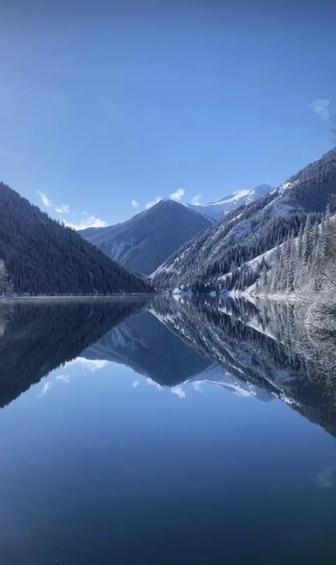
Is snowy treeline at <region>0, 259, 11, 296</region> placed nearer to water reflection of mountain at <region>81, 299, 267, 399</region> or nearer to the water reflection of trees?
water reflection of mountain at <region>81, 299, 267, 399</region>

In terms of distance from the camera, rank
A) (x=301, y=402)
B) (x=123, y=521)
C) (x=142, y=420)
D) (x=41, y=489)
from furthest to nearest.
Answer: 1. (x=301, y=402)
2. (x=142, y=420)
3. (x=41, y=489)
4. (x=123, y=521)

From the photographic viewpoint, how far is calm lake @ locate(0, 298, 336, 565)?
33.1ft

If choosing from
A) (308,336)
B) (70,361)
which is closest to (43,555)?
(70,361)

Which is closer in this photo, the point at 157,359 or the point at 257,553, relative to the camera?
the point at 257,553

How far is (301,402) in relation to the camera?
23.3 meters

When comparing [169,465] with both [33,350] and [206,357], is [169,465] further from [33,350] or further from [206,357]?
[33,350]

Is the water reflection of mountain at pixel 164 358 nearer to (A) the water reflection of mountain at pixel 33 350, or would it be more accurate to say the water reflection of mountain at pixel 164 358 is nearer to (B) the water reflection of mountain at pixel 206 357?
(B) the water reflection of mountain at pixel 206 357

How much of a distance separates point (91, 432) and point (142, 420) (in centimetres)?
268

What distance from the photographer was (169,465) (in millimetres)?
14914

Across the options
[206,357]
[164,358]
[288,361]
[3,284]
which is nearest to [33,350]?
[164,358]

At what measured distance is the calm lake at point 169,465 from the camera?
33.1 ft

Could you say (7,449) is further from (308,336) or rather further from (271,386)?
(308,336)

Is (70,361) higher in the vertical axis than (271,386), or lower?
higher

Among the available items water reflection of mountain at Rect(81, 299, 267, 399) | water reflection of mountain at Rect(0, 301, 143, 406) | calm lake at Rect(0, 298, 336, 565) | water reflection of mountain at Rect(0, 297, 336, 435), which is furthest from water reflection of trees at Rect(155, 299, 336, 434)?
water reflection of mountain at Rect(0, 301, 143, 406)
